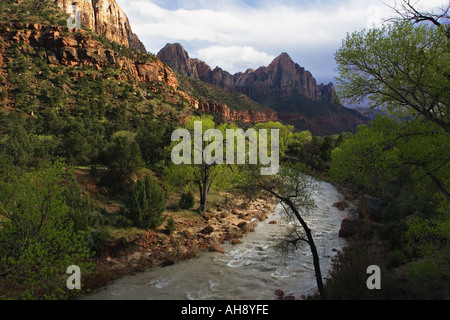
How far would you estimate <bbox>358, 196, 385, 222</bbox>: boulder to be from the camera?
18000mm

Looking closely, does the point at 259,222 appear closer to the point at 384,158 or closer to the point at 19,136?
the point at 384,158

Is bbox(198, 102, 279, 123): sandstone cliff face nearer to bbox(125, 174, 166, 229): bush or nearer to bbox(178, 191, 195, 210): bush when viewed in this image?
bbox(178, 191, 195, 210): bush

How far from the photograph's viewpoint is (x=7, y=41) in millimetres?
50281

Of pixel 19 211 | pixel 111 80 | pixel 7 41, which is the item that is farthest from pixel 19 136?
pixel 7 41

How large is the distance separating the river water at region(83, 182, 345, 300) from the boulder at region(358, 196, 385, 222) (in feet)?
9.82

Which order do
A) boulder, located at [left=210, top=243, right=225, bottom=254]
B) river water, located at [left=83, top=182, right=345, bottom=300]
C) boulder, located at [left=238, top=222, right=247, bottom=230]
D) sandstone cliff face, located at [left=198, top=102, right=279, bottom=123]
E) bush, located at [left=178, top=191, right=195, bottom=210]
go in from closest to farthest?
river water, located at [left=83, top=182, right=345, bottom=300], boulder, located at [left=210, top=243, right=225, bottom=254], boulder, located at [left=238, top=222, right=247, bottom=230], bush, located at [left=178, top=191, right=195, bottom=210], sandstone cliff face, located at [left=198, top=102, right=279, bottom=123]

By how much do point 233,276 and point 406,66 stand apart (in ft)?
36.9

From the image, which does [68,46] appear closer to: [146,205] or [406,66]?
[146,205]

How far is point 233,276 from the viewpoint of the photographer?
12.7 m

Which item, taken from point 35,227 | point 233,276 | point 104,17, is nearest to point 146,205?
point 233,276

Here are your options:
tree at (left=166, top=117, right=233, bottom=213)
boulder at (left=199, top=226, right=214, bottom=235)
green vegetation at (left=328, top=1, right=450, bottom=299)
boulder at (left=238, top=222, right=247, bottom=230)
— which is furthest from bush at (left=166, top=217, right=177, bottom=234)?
green vegetation at (left=328, top=1, right=450, bottom=299)

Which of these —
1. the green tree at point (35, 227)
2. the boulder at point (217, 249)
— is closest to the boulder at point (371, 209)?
the boulder at point (217, 249)

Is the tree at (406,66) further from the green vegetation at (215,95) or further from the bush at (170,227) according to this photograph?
the green vegetation at (215,95)

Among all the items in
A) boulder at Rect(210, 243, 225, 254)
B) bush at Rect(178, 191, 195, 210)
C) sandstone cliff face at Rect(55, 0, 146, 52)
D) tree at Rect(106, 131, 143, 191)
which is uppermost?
sandstone cliff face at Rect(55, 0, 146, 52)
